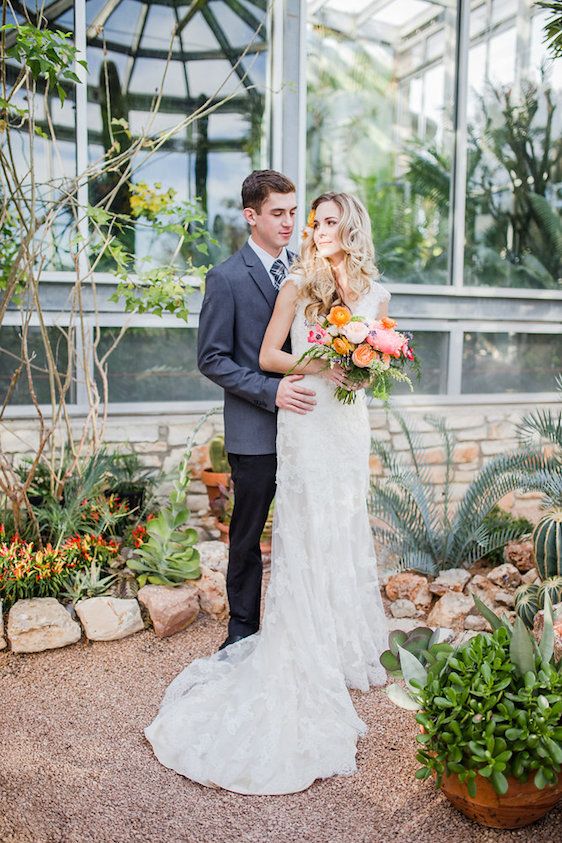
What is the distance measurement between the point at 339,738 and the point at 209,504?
2719mm

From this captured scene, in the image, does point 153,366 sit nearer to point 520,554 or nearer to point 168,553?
point 168,553

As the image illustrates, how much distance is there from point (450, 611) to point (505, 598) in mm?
379

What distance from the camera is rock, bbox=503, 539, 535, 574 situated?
432 centimetres

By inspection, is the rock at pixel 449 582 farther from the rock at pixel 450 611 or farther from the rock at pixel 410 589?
the rock at pixel 450 611

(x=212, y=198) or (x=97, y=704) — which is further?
(x=212, y=198)

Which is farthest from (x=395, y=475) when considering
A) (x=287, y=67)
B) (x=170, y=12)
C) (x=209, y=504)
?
(x=170, y=12)

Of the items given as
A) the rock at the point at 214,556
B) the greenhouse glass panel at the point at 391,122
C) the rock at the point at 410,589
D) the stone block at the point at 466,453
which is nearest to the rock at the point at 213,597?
the rock at the point at 214,556

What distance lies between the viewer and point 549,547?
3.51 m

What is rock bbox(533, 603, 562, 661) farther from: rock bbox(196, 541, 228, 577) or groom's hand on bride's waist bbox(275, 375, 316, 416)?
rock bbox(196, 541, 228, 577)

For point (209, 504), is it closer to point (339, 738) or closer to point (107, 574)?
point (107, 574)

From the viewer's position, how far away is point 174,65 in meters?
5.18

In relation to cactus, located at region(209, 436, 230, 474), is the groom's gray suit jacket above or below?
above

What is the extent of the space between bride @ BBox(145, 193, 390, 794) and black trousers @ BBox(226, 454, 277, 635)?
175mm

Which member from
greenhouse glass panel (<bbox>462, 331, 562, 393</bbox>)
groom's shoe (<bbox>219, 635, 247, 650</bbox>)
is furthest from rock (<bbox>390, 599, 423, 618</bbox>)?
greenhouse glass panel (<bbox>462, 331, 562, 393</bbox>)
